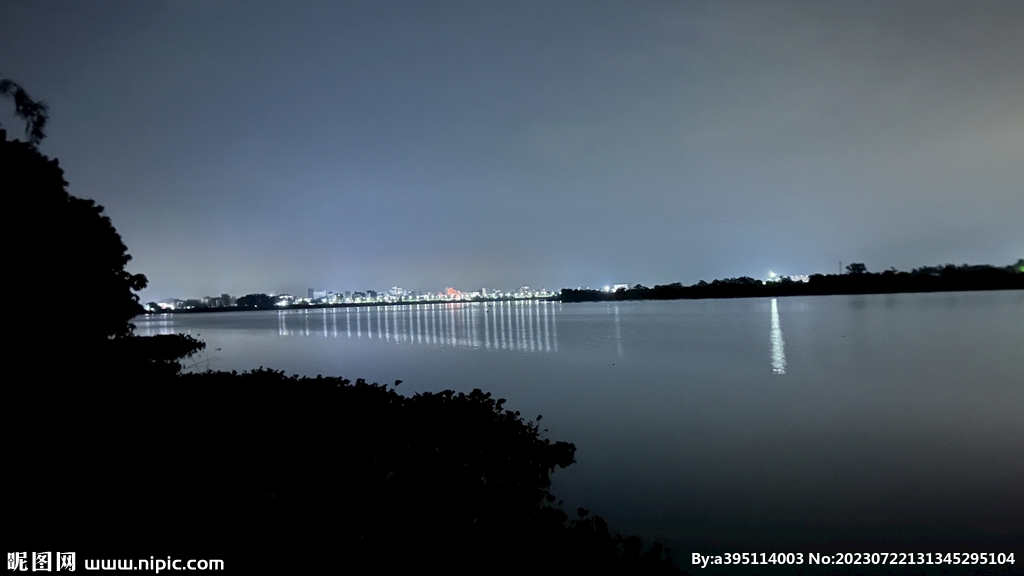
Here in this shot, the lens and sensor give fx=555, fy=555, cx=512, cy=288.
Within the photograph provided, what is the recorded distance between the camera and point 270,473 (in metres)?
6.32

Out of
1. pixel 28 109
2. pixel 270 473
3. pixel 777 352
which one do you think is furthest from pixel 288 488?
pixel 777 352

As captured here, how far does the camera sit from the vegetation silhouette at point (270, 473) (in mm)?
4699

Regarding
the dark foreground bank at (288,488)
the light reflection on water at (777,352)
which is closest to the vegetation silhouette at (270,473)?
the dark foreground bank at (288,488)

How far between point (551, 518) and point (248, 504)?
327 centimetres

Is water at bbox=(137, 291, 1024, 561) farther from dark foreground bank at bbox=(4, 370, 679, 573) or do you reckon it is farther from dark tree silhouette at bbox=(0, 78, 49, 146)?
dark tree silhouette at bbox=(0, 78, 49, 146)

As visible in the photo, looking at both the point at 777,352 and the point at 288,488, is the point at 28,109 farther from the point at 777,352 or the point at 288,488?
the point at 777,352

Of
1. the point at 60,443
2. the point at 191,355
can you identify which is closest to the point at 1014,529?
the point at 60,443

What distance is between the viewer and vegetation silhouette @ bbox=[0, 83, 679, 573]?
470 cm

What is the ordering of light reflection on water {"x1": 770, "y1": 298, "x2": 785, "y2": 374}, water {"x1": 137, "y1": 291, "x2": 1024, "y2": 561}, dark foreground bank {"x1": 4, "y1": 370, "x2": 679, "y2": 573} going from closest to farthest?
1. dark foreground bank {"x1": 4, "y1": 370, "x2": 679, "y2": 573}
2. water {"x1": 137, "y1": 291, "x2": 1024, "y2": 561}
3. light reflection on water {"x1": 770, "y1": 298, "x2": 785, "y2": 374}

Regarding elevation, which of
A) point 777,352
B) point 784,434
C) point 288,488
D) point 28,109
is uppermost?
point 28,109

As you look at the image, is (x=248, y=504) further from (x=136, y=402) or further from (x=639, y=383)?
(x=639, y=383)

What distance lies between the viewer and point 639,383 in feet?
66.9

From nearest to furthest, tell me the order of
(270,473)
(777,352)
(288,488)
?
1. (288,488)
2. (270,473)
3. (777,352)

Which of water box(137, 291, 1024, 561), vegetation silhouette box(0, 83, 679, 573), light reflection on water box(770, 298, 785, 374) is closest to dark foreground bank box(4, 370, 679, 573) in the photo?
vegetation silhouette box(0, 83, 679, 573)
